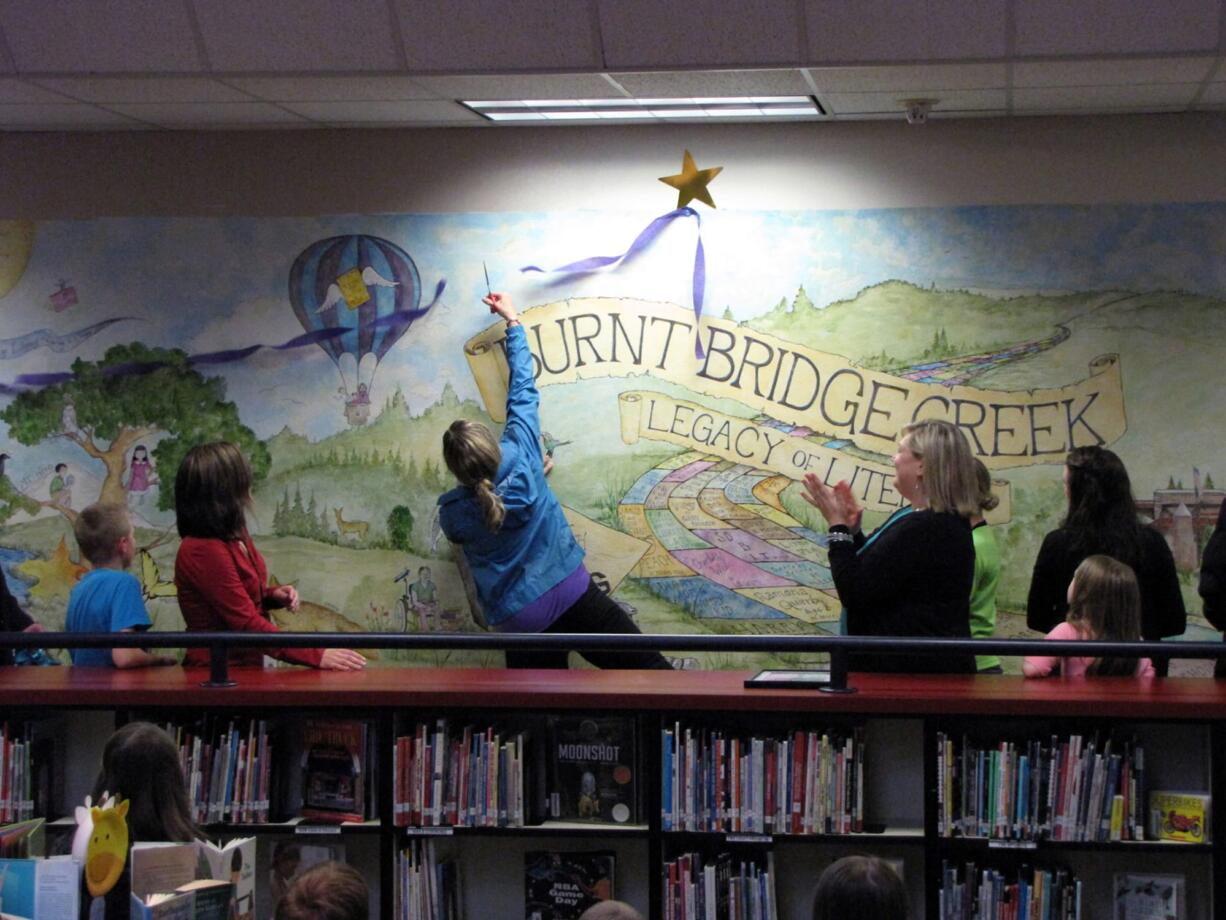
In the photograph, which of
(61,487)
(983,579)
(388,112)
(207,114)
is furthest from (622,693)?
(61,487)

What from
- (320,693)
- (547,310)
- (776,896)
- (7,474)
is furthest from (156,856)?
(7,474)

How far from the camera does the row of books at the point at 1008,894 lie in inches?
154

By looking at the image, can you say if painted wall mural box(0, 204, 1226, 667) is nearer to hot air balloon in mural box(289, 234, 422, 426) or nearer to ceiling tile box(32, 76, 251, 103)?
hot air balloon in mural box(289, 234, 422, 426)

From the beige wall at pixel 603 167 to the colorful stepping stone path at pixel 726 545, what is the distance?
3.60 feet

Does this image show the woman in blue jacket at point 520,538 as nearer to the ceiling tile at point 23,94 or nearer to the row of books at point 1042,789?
the row of books at point 1042,789

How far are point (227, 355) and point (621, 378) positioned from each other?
1.68 metres

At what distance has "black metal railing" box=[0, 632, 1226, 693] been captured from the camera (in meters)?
3.89

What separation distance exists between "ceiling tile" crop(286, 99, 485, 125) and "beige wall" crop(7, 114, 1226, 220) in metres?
0.16

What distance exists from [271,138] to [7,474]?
1.84m

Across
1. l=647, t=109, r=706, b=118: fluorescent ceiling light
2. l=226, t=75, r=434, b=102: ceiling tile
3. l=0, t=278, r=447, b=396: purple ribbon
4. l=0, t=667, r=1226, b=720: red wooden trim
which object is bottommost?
l=0, t=667, r=1226, b=720: red wooden trim

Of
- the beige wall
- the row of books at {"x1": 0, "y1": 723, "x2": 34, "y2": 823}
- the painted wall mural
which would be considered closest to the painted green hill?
the painted wall mural

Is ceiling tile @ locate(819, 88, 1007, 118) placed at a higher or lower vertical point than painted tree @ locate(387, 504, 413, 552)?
higher

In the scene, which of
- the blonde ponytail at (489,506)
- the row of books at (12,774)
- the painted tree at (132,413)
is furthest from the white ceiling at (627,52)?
the row of books at (12,774)

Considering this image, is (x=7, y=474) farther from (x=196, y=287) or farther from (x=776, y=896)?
(x=776, y=896)
